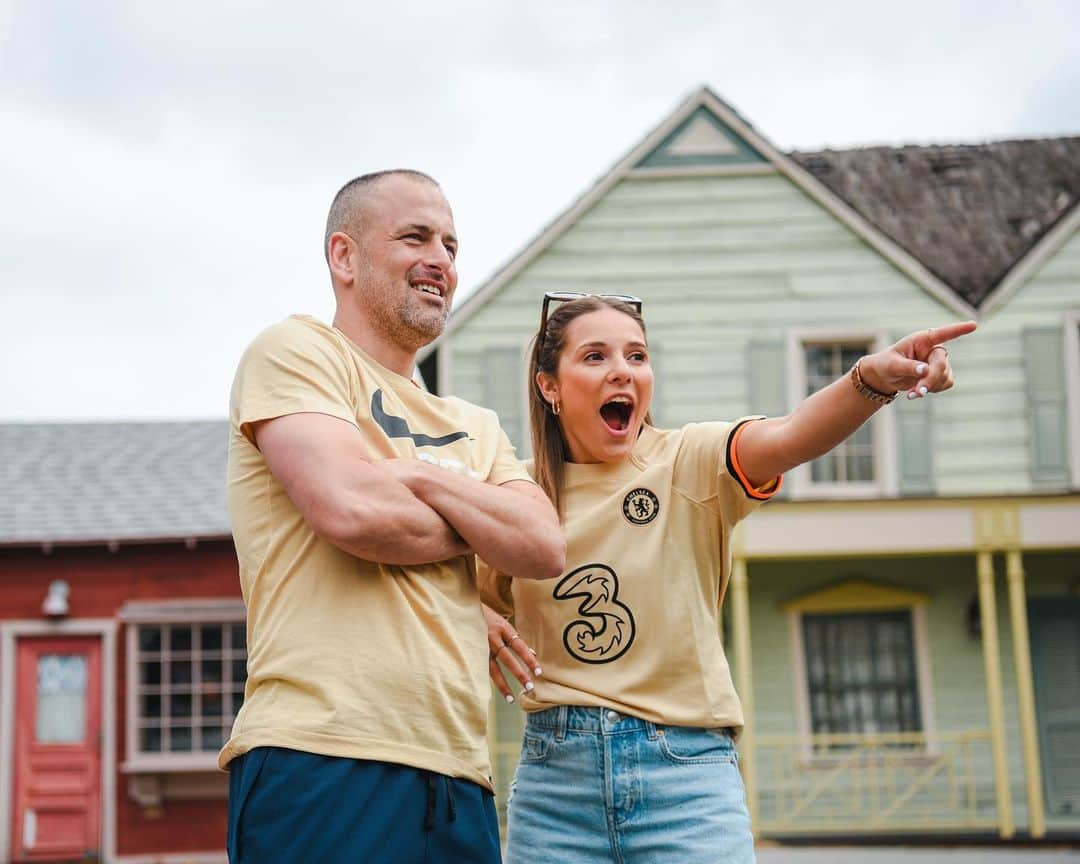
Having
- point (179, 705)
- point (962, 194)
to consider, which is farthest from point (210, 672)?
point (962, 194)

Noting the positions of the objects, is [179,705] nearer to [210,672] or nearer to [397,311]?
[210,672]

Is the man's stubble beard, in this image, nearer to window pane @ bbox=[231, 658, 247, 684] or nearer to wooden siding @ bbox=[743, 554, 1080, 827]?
wooden siding @ bbox=[743, 554, 1080, 827]

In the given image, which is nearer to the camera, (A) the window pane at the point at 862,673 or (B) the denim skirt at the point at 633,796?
(B) the denim skirt at the point at 633,796

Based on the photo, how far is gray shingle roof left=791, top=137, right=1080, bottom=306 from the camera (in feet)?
49.1

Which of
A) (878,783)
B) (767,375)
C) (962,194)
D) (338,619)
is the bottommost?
(878,783)

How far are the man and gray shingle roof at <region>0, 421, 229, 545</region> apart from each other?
11988 millimetres

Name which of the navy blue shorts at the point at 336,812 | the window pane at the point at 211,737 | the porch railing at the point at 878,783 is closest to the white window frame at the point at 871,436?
the porch railing at the point at 878,783

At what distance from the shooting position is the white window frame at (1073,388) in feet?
43.9

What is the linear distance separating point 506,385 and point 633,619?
35.9 feet

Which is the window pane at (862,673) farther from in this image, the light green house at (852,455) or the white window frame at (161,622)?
the white window frame at (161,622)

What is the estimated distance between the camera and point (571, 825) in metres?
2.93

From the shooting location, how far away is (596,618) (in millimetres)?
2977

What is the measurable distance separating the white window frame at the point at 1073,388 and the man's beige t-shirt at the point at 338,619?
11944 millimetres

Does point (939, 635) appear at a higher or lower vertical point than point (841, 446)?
lower
